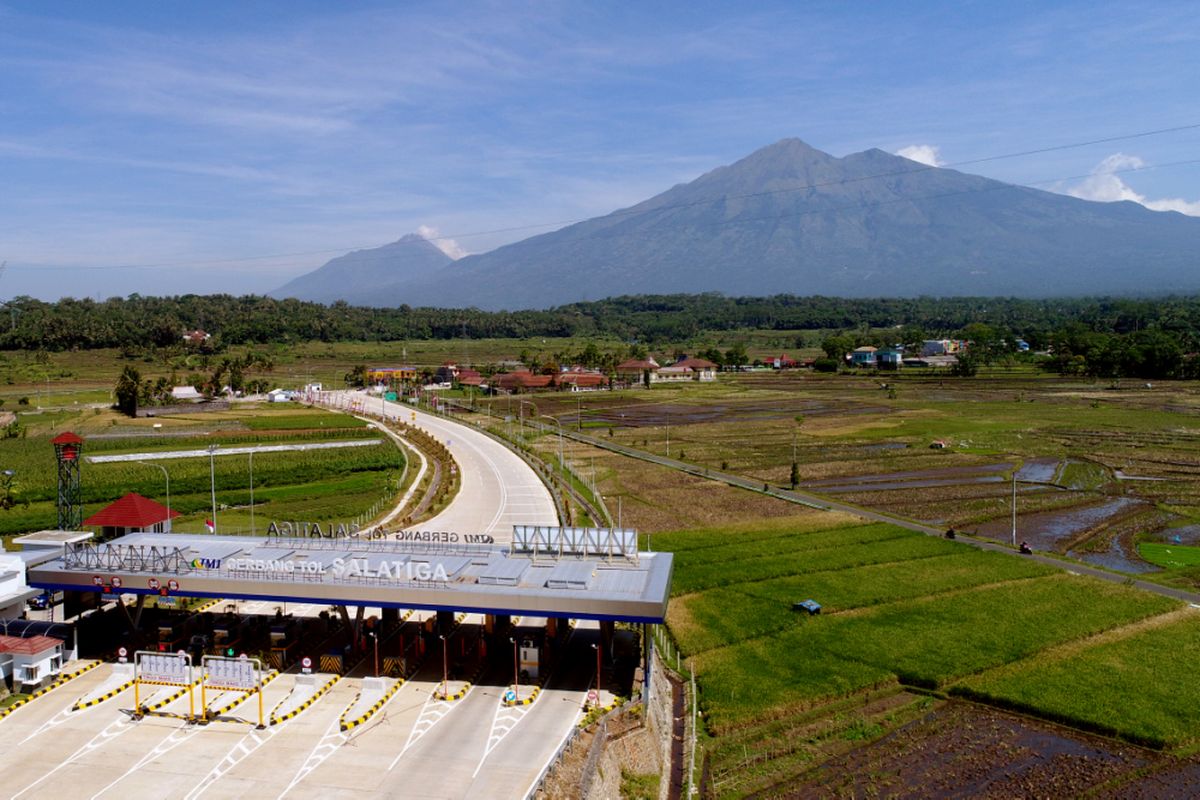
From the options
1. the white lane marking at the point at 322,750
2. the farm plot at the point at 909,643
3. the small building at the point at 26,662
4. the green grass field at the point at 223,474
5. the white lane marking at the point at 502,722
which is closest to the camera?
the white lane marking at the point at 322,750

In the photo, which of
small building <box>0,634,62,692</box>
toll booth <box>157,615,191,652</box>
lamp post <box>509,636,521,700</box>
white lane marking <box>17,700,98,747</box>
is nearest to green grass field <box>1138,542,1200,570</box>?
lamp post <box>509,636,521,700</box>

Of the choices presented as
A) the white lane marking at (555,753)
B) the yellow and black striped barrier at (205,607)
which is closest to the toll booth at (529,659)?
A: the white lane marking at (555,753)

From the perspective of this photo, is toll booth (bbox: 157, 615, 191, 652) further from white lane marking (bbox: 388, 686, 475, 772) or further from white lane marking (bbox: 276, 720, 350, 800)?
white lane marking (bbox: 388, 686, 475, 772)

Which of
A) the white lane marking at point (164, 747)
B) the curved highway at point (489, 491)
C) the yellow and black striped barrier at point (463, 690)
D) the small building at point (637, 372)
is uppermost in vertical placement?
the small building at point (637, 372)

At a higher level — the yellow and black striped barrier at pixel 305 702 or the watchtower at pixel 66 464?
the watchtower at pixel 66 464

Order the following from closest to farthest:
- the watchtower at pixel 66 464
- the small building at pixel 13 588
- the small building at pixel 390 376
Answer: the small building at pixel 13 588 < the watchtower at pixel 66 464 < the small building at pixel 390 376

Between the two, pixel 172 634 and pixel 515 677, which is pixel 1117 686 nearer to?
pixel 515 677

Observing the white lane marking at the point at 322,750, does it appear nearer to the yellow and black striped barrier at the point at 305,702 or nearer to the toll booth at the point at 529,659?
the yellow and black striped barrier at the point at 305,702
